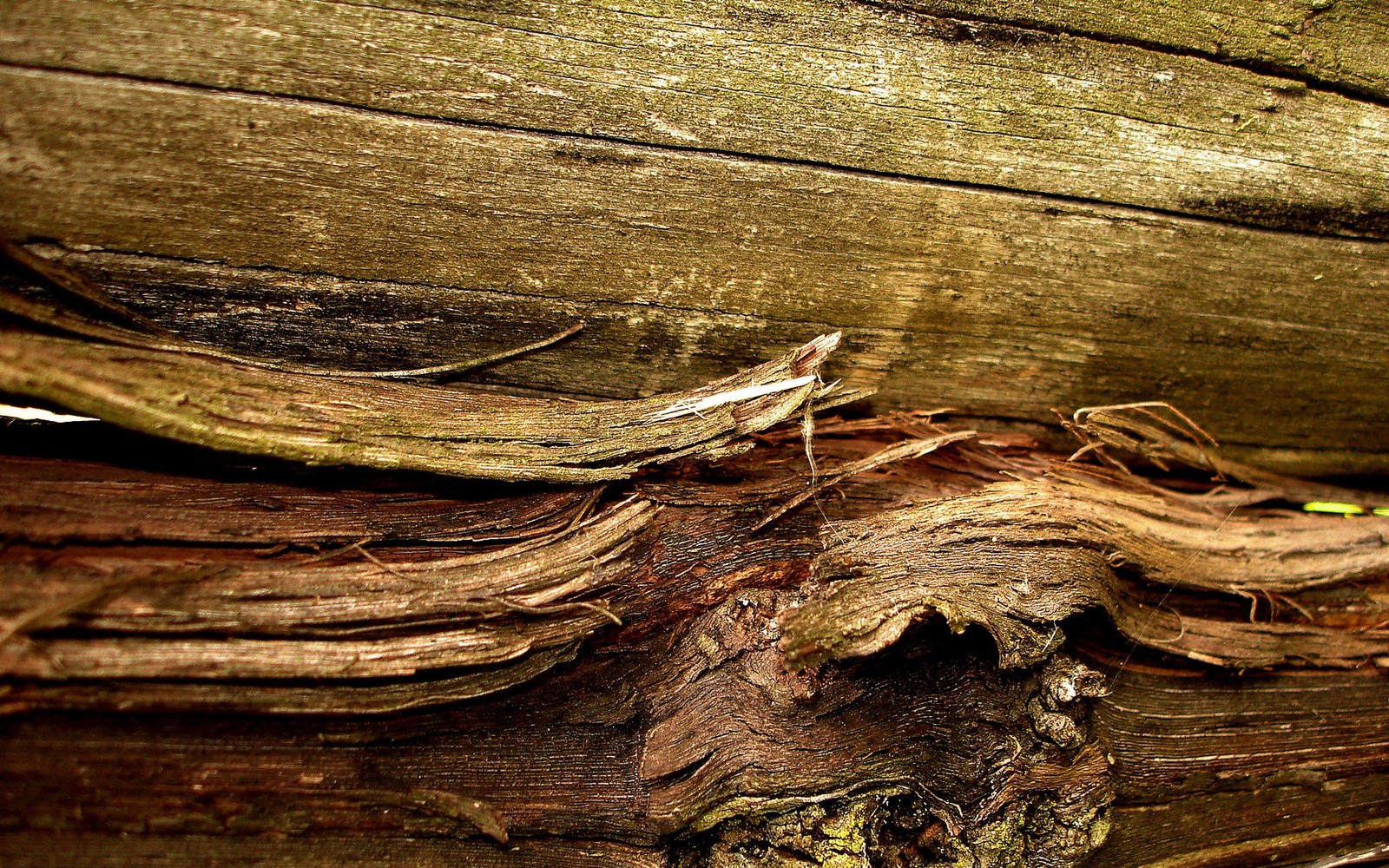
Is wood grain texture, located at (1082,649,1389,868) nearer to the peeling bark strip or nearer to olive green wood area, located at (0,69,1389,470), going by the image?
olive green wood area, located at (0,69,1389,470)

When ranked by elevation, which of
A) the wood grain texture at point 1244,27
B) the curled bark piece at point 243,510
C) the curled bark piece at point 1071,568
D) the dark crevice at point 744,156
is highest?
the wood grain texture at point 1244,27

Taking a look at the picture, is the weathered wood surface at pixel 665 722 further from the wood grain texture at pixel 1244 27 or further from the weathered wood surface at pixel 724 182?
the wood grain texture at pixel 1244 27

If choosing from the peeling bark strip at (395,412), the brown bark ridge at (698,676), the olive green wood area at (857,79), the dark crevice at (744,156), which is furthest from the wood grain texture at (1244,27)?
the brown bark ridge at (698,676)

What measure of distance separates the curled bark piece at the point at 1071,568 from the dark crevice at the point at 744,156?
2.08 feet

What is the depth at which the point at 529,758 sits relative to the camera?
1573 mm

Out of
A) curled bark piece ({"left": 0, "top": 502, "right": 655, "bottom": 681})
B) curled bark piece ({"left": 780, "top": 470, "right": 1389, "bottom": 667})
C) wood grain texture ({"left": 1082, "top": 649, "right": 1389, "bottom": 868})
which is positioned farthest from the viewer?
wood grain texture ({"left": 1082, "top": 649, "right": 1389, "bottom": 868})

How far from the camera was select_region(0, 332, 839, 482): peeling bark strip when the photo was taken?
1.44m

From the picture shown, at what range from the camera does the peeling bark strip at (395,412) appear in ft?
4.73

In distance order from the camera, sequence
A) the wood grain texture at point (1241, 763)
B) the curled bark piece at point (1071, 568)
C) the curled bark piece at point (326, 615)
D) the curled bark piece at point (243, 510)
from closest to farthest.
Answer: the curled bark piece at point (326, 615), the curled bark piece at point (243, 510), the curled bark piece at point (1071, 568), the wood grain texture at point (1241, 763)

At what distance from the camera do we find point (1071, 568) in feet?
5.51

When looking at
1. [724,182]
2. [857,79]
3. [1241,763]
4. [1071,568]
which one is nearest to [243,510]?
[724,182]

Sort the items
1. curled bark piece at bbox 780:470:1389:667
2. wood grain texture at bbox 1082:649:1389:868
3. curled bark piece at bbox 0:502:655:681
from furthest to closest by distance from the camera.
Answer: wood grain texture at bbox 1082:649:1389:868 → curled bark piece at bbox 780:470:1389:667 → curled bark piece at bbox 0:502:655:681

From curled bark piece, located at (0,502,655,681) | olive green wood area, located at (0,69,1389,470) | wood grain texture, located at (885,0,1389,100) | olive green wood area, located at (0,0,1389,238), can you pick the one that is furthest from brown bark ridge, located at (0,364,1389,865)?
wood grain texture, located at (885,0,1389,100)

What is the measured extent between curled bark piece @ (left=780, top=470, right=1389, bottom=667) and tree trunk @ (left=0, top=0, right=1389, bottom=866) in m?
0.01
